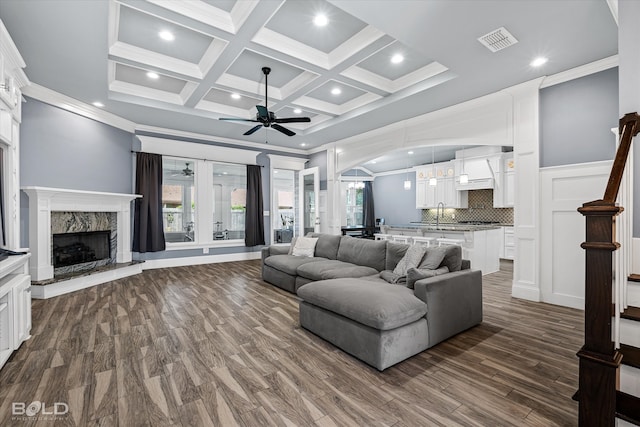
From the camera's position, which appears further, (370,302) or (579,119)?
(579,119)

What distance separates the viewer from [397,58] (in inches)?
153

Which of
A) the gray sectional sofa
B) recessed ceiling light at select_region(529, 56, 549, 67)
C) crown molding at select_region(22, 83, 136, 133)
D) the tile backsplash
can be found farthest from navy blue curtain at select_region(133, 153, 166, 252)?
the tile backsplash

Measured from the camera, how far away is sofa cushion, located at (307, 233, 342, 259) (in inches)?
189

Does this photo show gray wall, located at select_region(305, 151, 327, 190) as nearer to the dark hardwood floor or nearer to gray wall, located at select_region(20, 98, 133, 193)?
gray wall, located at select_region(20, 98, 133, 193)

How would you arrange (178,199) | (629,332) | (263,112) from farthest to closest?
1. (178,199)
2. (263,112)
3. (629,332)

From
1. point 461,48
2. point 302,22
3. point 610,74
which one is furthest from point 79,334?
point 610,74

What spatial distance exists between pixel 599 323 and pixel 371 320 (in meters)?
1.30

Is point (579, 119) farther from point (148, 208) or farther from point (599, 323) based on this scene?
point (148, 208)

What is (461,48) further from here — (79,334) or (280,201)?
(280,201)

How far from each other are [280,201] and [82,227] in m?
4.33

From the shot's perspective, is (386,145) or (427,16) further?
(386,145)

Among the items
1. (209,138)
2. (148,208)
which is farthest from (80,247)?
(209,138)

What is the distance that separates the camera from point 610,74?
136 inches

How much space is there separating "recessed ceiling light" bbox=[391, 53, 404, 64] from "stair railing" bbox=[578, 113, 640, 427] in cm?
309
